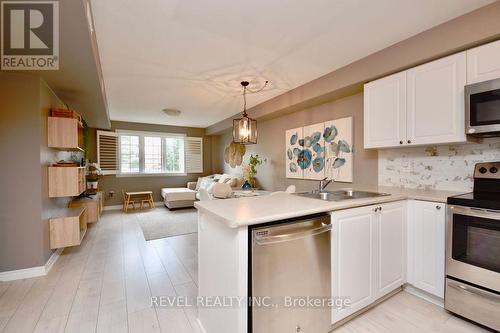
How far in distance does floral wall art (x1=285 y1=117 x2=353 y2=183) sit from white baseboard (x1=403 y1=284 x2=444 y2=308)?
4.65ft

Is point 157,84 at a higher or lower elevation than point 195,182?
higher

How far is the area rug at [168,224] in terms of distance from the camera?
4117mm

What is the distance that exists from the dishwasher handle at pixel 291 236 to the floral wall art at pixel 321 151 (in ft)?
6.27

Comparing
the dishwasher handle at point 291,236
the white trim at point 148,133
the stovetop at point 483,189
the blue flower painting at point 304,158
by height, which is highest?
the white trim at point 148,133

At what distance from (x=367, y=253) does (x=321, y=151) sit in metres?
2.04

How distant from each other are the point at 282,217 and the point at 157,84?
310 cm

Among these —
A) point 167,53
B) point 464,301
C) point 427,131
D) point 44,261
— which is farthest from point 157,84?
point 464,301

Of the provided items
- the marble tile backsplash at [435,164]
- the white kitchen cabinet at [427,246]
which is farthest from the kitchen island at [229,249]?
the marble tile backsplash at [435,164]

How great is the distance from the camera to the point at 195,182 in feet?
24.1

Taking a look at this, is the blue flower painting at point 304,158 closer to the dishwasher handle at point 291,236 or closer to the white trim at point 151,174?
the dishwasher handle at point 291,236

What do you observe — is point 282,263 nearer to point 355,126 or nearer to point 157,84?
point 355,126

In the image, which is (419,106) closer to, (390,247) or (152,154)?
(390,247)

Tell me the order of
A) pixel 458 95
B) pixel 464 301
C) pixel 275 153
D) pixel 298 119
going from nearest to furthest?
pixel 464 301 → pixel 458 95 → pixel 298 119 → pixel 275 153

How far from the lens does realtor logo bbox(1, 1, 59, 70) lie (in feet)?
5.10
